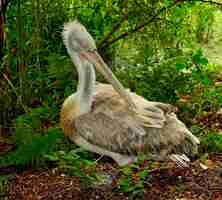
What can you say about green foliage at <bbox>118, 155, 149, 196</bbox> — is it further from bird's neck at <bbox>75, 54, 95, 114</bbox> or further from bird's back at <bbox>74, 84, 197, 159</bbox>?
bird's neck at <bbox>75, 54, 95, 114</bbox>

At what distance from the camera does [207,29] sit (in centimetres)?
852

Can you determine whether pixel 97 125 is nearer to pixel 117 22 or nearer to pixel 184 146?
pixel 184 146

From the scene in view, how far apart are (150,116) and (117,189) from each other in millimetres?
800

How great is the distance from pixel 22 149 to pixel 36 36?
1591 mm

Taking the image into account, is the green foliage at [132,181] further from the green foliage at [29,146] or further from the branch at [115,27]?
the branch at [115,27]

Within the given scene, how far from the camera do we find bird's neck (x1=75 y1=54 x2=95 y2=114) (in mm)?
4992

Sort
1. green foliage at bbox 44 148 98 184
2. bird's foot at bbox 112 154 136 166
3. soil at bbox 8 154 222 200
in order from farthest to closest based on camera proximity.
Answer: bird's foot at bbox 112 154 136 166 → soil at bbox 8 154 222 200 → green foliage at bbox 44 148 98 184

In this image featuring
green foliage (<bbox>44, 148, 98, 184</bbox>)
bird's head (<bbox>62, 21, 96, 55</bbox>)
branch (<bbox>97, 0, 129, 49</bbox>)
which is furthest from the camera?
branch (<bbox>97, 0, 129, 49</bbox>)

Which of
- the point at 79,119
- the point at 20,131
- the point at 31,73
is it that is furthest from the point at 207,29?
the point at 20,131

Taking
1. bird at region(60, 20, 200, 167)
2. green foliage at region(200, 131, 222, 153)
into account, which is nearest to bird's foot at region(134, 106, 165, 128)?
bird at region(60, 20, 200, 167)

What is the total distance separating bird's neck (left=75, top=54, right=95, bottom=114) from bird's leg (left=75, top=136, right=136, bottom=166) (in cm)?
26

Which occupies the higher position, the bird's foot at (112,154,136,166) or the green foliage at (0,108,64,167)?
the green foliage at (0,108,64,167)

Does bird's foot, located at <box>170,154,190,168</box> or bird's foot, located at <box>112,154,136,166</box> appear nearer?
bird's foot, located at <box>170,154,190,168</box>

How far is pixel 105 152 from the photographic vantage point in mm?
5016
